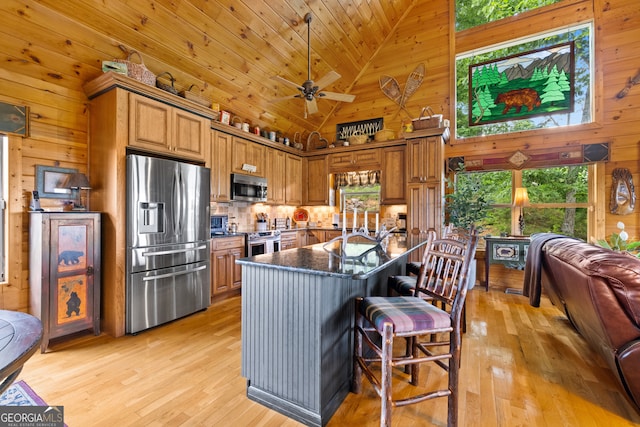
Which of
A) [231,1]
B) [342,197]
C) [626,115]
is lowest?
[342,197]

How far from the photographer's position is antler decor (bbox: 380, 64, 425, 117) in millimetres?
5090

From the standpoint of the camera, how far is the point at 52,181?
9.00ft

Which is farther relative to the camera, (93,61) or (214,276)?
(214,276)

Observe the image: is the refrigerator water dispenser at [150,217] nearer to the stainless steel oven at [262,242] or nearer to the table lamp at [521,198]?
the stainless steel oven at [262,242]

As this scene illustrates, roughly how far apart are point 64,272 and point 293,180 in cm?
377

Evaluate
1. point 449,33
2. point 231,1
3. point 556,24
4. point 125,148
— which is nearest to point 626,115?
point 556,24

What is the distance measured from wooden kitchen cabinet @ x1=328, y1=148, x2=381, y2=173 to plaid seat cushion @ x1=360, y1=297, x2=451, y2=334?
3.81 metres

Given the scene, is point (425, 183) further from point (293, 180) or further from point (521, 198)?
point (293, 180)

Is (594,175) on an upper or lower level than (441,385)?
upper

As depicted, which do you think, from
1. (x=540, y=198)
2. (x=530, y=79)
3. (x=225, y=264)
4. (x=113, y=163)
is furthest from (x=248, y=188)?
(x=530, y=79)

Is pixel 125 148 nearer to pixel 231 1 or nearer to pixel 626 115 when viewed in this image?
pixel 231 1

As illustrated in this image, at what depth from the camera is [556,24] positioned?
4320mm

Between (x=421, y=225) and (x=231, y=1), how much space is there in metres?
3.94

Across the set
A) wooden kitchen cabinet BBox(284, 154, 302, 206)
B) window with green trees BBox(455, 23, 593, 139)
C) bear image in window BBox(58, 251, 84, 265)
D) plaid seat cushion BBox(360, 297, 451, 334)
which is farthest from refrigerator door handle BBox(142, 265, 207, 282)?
window with green trees BBox(455, 23, 593, 139)
